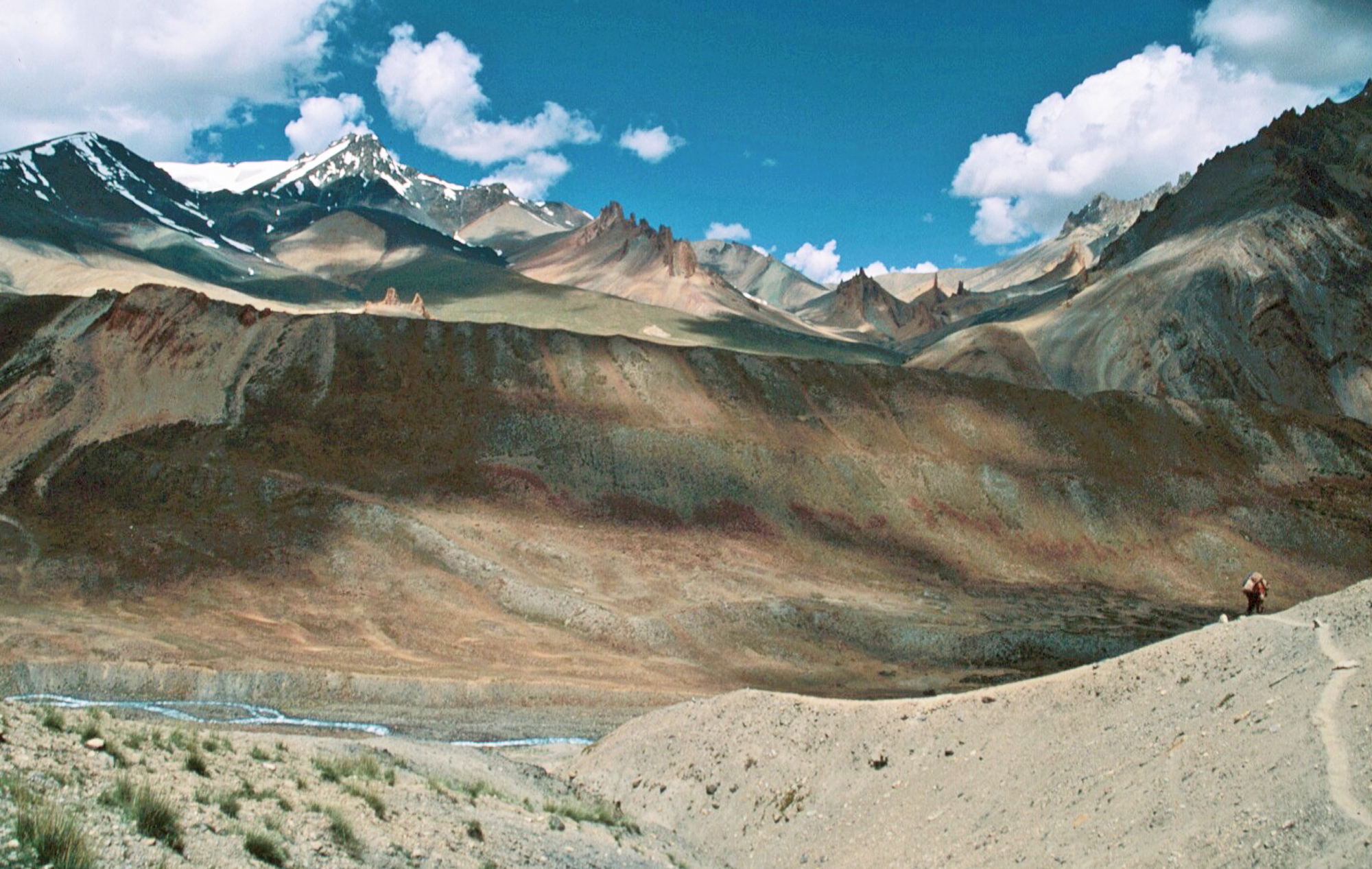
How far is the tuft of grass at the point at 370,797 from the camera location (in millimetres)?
10789

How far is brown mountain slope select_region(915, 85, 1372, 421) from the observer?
9412 centimetres

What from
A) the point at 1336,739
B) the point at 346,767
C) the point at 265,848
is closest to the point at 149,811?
the point at 265,848

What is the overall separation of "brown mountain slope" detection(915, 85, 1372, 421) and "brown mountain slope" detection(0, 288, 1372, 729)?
27383 mm

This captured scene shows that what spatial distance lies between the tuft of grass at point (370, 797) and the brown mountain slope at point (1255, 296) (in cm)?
9317

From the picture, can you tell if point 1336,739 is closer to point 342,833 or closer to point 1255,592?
point 342,833

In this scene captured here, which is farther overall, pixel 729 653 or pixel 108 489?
pixel 108 489

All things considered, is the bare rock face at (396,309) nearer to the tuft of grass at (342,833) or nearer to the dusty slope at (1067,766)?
the dusty slope at (1067,766)

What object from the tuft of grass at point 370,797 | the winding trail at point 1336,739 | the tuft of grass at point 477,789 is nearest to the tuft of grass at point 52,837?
the tuft of grass at point 370,797

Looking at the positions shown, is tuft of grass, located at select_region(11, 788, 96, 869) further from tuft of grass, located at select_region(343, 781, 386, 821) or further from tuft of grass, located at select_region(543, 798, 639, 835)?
tuft of grass, located at select_region(543, 798, 639, 835)

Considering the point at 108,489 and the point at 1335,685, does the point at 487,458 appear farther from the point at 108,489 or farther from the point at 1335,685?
the point at 1335,685

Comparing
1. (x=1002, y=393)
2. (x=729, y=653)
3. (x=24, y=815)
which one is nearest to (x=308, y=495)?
(x=729, y=653)

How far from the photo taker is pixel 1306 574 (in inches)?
2173

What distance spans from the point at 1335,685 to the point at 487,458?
4310 centimetres

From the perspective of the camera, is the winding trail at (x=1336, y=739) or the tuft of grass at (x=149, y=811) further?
the winding trail at (x=1336, y=739)
